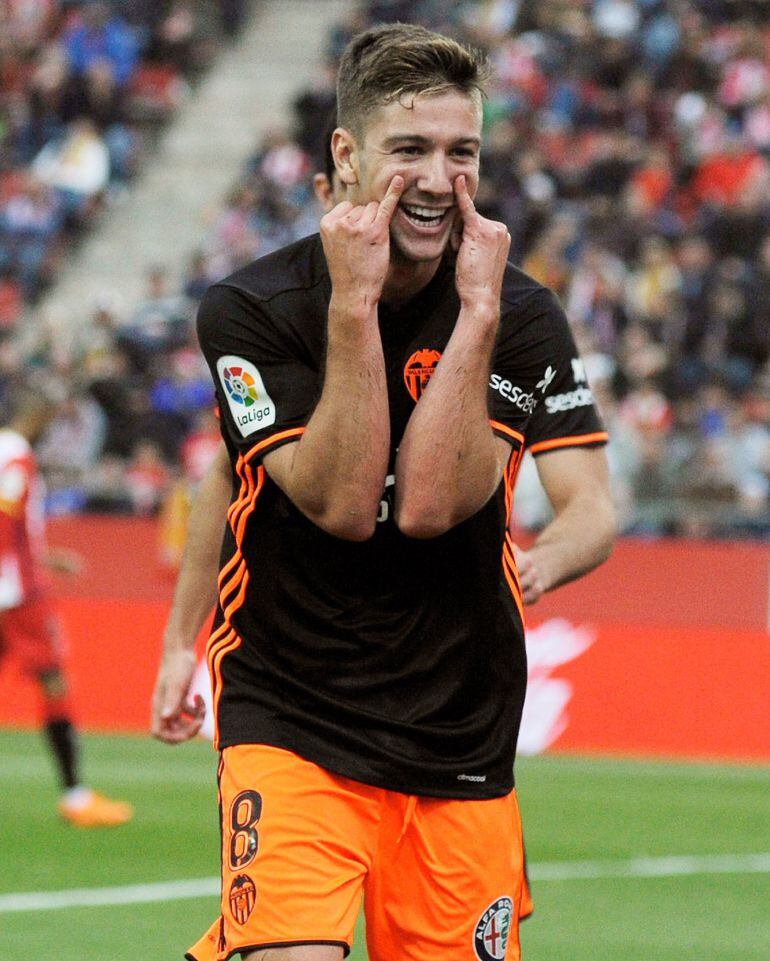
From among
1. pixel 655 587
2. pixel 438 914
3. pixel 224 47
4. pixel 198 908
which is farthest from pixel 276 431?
pixel 224 47

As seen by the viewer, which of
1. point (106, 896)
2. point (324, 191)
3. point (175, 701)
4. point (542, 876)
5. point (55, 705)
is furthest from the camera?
point (55, 705)

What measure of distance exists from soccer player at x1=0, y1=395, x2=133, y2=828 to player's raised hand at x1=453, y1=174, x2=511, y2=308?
6.48 metres

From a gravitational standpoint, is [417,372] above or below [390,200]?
below

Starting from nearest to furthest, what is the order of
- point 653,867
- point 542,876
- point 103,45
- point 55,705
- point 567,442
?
point 567,442 → point 542,876 → point 653,867 → point 55,705 → point 103,45

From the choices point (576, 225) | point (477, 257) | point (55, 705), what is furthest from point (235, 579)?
point (576, 225)

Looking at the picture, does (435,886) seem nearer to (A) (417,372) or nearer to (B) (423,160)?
(A) (417,372)

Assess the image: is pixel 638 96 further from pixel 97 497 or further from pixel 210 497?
pixel 210 497

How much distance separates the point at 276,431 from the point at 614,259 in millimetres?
14608

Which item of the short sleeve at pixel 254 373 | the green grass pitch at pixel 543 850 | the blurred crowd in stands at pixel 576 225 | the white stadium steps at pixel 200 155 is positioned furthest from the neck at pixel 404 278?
the white stadium steps at pixel 200 155

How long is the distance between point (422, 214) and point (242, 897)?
139 centimetres

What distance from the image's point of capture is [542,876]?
898cm

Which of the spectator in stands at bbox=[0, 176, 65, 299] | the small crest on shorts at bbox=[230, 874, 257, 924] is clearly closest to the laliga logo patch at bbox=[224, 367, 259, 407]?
the small crest on shorts at bbox=[230, 874, 257, 924]

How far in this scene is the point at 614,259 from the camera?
1842 cm

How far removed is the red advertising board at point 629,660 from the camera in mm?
12719
